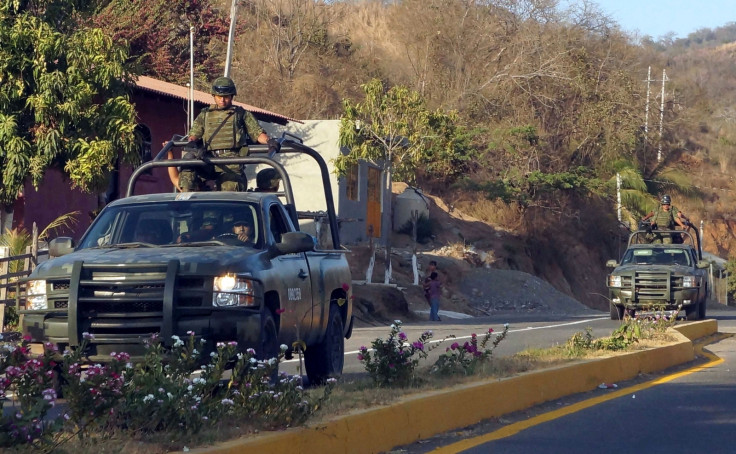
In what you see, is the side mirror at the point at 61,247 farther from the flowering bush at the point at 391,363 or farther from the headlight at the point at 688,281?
the headlight at the point at 688,281

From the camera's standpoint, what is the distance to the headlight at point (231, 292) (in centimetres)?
768

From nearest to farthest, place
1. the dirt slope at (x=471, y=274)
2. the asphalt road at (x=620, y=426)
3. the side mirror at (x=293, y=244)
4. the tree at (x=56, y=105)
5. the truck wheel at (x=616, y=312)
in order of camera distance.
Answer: the asphalt road at (x=620, y=426) → the side mirror at (x=293, y=244) → the tree at (x=56, y=105) → the truck wheel at (x=616, y=312) → the dirt slope at (x=471, y=274)

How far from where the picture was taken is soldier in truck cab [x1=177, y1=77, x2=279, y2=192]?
407 inches

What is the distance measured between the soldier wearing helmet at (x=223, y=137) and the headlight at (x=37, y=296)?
2533 millimetres

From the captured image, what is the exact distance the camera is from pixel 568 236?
2098 inches

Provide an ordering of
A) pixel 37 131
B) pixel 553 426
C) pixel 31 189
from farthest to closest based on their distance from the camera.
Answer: pixel 31 189, pixel 37 131, pixel 553 426

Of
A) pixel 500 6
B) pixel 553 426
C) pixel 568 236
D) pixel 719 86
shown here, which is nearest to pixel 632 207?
pixel 568 236

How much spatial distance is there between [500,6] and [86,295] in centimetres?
5150

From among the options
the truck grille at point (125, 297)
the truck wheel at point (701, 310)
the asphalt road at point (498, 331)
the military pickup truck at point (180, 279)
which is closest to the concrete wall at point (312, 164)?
the asphalt road at point (498, 331)

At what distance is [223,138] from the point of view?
10508 millimetres

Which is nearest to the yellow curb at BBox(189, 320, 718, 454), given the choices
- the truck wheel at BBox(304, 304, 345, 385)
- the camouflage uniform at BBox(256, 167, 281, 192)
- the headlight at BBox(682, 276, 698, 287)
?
the truck wheel at BBox(304, 304, 345, 385)

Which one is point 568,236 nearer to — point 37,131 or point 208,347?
point 37,131

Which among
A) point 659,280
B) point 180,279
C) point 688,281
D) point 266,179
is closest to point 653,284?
point 659,280

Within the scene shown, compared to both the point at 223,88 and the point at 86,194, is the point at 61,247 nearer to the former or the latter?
the point at 223,88
